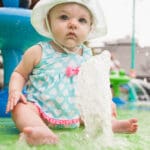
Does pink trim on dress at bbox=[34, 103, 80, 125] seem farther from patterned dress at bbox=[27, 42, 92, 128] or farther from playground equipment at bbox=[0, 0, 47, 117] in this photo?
playground equipment at bbox=[0, 0, 47, 117]

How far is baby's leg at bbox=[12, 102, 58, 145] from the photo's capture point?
3.50ft

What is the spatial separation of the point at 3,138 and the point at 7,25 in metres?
0.85

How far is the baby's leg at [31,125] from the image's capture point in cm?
107

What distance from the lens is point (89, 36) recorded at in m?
1.65

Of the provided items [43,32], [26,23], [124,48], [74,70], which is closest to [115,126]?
[74,70]

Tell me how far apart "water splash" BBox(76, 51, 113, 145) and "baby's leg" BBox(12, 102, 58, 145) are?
11 cm

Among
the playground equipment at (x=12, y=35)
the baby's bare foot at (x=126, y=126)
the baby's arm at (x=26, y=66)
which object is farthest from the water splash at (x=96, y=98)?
the playground equipment at (x=12, y=35)

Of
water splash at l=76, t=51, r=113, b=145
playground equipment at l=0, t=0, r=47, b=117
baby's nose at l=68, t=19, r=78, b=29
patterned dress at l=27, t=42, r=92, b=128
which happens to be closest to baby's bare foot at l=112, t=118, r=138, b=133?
patterned dress at l=27, t=42, r=92, b=128

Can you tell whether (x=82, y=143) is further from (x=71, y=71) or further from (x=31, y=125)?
(x=71, y=71)

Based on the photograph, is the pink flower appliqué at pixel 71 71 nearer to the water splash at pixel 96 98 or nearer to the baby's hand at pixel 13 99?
the baby's hand at pixel 13 99

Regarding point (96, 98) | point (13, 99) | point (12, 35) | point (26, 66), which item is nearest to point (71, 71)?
point (26, 66)

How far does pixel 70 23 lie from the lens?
141 centimetres

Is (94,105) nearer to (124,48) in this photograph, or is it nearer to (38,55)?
(38,55)

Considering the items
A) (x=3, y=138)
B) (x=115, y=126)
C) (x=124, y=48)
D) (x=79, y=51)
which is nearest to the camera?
(x=3, y=138)
